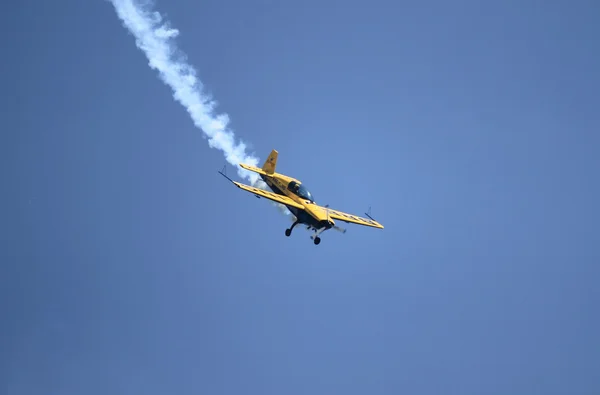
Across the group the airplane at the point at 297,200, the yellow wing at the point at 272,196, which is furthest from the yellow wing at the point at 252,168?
the yellow wing at the point at 272,196

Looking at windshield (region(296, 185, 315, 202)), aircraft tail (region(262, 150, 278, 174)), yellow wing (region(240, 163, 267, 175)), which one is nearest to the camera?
windshield (region(296, 185, 315, 202))

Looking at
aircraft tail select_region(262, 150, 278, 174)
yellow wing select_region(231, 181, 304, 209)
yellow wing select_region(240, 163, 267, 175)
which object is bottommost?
yellow wing select_region(231, 181, 304, 209)

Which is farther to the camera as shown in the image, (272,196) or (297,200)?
(297,200)

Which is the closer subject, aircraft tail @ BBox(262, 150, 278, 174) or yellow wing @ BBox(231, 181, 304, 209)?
yellow wing @ BBox(231, 181, 304, 209)

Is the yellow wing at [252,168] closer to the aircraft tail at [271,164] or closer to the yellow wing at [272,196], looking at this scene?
the aircraft tail at [271,164]

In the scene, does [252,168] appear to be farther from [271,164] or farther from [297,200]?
[297,200]

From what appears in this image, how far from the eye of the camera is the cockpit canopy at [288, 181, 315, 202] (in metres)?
67.3

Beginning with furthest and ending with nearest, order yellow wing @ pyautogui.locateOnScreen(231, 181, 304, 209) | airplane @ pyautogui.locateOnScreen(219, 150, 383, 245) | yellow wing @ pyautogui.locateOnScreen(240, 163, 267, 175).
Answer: yellow wing @ pyautogui.locateOnScreen(240, 163, 267, 175) < airplane @ pyautogui.locateOnScreen(219, 150, 383, 245) < yellow wing @ pyautogui.locateOnScreen(231, 181, 304, 209)

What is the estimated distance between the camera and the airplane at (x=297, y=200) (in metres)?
63.3

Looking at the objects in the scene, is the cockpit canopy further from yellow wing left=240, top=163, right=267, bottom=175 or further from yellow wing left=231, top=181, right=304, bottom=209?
yellow wing left=240, top=163, right=267, bottom=175

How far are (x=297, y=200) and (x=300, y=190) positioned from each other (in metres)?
1.33

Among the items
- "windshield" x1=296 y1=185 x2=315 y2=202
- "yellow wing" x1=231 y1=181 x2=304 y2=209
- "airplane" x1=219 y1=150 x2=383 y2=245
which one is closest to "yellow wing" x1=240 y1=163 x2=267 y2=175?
"airplane" x1=219 y1=150 x2=383 y2=245

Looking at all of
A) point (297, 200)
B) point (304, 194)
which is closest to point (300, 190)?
point (304, 194)

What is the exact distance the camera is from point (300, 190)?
222 feet
